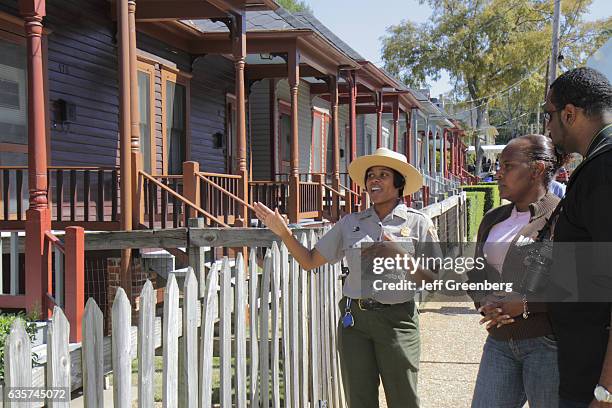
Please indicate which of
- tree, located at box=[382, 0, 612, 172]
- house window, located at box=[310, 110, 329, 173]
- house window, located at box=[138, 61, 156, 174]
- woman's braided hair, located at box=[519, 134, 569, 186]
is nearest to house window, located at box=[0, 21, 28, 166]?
house window, located at box=[138, 61, 156, 174]

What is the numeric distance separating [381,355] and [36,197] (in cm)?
434

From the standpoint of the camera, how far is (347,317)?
378 centimetres

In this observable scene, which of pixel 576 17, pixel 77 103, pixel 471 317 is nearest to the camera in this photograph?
pixel 471 317

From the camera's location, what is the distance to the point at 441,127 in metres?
38.7

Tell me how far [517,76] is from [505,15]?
427cm

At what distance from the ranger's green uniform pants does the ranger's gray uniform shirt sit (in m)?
0.08

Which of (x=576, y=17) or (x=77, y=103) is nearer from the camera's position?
(x=77, y=103)

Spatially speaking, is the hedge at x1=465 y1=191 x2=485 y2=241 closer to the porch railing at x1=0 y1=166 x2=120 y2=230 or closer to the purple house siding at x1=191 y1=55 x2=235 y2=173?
the purple house siding at x1=191 y1=55 x2=235 y2=173

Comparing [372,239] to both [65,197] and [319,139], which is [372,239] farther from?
[319,139]

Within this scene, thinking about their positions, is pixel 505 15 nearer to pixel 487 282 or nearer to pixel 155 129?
pixel 155 129

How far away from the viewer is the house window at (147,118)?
12.1 m

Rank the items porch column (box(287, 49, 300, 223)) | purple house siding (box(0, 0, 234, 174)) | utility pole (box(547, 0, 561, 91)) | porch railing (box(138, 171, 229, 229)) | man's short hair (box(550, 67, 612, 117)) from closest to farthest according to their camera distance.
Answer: man's short hair (box(550, 67, 612, 117)) → porch railing (box(138, 171, 229, 229)) → purple house siding (box(0, 0, 234, 174)) → porch column (box(287, 49, 300, 223)) → utility pole (box(547, 0, 561, 91))

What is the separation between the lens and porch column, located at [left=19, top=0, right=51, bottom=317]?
21.7 ft

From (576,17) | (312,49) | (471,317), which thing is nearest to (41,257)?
(471,317)
